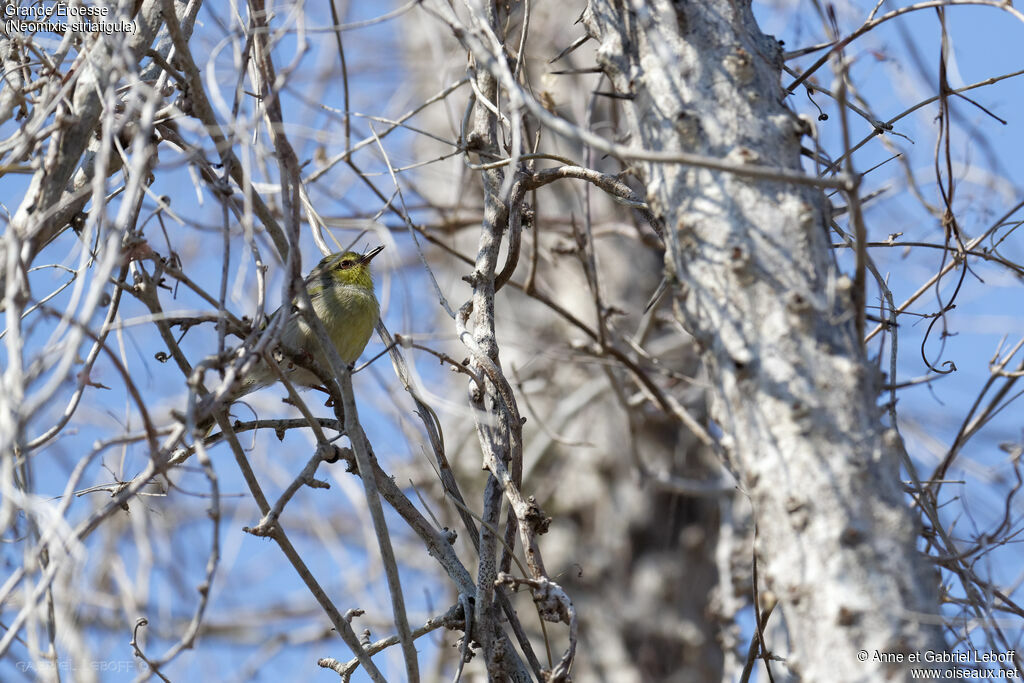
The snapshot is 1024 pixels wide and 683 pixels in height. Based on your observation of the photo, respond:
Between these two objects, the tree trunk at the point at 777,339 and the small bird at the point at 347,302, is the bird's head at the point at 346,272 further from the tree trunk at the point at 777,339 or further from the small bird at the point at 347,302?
the tree trunk at the point at 777,339

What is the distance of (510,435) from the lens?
2.91 meters

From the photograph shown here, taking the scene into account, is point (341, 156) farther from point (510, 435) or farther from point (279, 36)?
point (510, 435)

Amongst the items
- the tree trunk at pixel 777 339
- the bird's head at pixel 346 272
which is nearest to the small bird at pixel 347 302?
the bird's head at pixel 346 272

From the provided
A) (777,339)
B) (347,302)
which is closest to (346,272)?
(347,302)

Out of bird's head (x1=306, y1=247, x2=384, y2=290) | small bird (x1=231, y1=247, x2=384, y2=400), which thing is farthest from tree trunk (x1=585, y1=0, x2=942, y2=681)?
bird's head (x1=306, y1=247, x2=384, y2=290)

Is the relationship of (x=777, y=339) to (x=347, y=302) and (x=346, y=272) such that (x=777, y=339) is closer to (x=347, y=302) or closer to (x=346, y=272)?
(x=347, y=302)

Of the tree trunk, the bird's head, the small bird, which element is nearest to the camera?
the tree trunk

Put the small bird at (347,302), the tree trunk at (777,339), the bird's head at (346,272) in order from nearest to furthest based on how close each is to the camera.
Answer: the tree trunk at (777,339) → the small bird at (347,302) → the bird's head at (346,272)

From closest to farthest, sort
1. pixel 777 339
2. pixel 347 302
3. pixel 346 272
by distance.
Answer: pixel 777 339
pixel 347 302
pixel 346 272

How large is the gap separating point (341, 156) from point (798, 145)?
1665 millimetres

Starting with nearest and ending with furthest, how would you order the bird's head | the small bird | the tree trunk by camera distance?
the tree trunk, the small bird, the bird's head

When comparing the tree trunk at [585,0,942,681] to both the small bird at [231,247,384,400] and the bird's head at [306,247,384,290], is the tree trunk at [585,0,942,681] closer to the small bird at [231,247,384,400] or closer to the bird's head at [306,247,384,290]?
the small bird at [231,247,384,400]

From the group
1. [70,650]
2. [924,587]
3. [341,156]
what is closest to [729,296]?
[924,587]

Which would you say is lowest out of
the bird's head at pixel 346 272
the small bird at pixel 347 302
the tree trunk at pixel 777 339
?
the tree trunk at pixel 777 339
